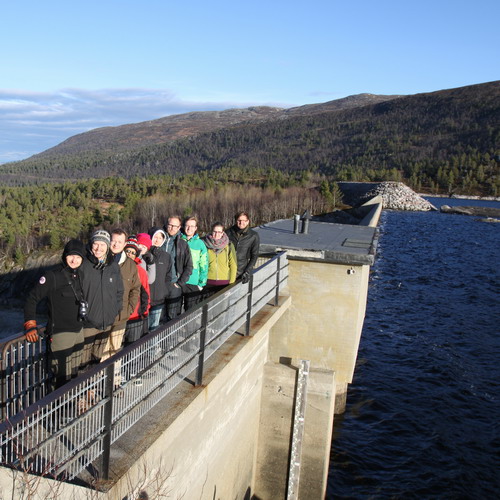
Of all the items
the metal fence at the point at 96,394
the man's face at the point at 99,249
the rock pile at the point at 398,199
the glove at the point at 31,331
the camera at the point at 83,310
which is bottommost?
the rock pile at the point at 398,199

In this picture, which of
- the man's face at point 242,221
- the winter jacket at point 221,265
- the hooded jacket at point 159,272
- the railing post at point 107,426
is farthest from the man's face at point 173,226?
the railing post at point 107,426

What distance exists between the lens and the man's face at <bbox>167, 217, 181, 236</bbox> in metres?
6.33

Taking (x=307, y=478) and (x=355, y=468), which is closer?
(x=307, y=478)

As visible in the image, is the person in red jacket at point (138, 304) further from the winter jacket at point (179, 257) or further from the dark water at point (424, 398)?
the dark water at point (424, 398)

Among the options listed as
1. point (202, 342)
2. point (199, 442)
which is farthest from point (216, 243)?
point (199, 442)

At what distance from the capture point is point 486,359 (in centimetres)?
1628

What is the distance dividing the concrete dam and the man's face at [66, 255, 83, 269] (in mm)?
877

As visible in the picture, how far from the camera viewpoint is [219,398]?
6.41 m

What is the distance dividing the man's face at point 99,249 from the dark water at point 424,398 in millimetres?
8068

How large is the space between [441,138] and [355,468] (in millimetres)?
172505

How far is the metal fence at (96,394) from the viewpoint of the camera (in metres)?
Result: 3.16

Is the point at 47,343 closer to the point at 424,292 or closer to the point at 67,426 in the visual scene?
the point at 67,426

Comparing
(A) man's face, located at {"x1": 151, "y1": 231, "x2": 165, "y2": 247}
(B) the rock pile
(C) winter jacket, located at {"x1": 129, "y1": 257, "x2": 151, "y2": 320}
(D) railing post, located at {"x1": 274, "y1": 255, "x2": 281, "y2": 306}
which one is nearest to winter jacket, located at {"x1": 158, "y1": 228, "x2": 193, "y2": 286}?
(A) man's face, located at {"x1": 151, "y1": 231, "x2": 165, "y2": 247}

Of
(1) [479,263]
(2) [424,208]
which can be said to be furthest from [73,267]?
(2) [424,208]
